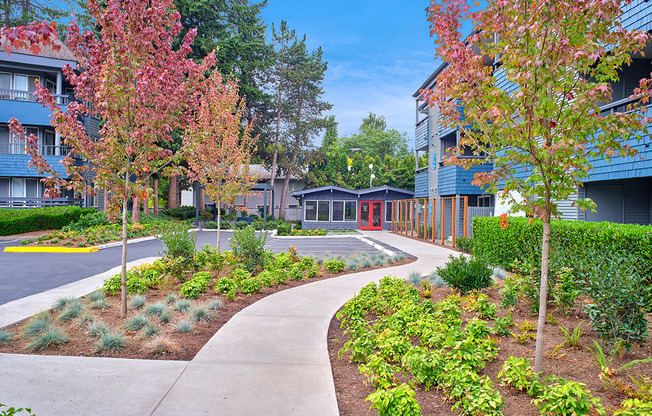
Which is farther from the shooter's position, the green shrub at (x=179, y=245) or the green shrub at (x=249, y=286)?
the green shrub at (x=179, y=245)

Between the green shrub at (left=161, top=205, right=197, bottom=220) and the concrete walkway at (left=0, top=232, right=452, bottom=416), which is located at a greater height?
the green shrub at (left=161, top=205, right=197, bottom=220)

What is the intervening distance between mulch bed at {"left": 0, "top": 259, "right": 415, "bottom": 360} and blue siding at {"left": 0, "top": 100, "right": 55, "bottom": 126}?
75.0 feet

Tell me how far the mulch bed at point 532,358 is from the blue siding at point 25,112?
2682cm

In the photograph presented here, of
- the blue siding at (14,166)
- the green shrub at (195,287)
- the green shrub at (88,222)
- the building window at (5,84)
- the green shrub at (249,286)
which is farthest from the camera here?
the building window at (5,84)

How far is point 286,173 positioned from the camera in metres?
41.9

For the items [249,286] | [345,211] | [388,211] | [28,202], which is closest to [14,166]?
[28,202]

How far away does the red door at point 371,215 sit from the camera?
Result: 32.4 m

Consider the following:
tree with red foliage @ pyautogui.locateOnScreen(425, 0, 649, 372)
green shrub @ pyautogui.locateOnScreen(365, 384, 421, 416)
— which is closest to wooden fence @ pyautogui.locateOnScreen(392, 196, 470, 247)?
tree with red foliage @ pyautogui.locateOnScreen(425, 0, 649, 372)

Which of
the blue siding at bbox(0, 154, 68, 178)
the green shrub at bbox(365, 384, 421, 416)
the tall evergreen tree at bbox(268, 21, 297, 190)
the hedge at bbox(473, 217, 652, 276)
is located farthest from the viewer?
the tall evergreen tree at bbox(268, 21, 297, 190)

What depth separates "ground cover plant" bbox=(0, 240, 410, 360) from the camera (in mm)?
4742

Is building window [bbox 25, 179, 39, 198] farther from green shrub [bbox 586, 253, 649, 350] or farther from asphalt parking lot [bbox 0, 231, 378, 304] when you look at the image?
green shrub [bbox 586, 253, 649, 350]

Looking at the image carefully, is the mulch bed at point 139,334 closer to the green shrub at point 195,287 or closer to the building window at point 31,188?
A: the green shrub at point 195,287

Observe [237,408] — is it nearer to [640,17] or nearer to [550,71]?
[550,71]

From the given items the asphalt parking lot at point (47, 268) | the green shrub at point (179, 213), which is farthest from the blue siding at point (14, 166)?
the asphalt parking lot at point (47, 268)
